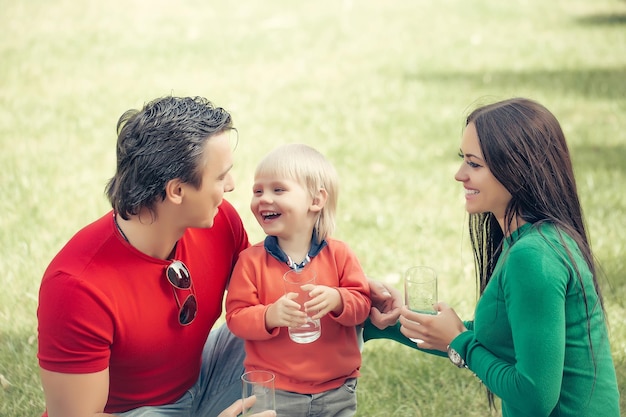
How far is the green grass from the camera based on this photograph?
5293 millimetres

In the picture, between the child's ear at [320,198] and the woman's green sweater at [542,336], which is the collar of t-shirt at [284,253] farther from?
the woman's green sweater at [542,336]

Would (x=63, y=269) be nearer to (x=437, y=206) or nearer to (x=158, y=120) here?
(x=158, y=120)

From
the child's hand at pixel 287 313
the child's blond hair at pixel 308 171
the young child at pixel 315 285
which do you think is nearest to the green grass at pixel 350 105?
the child's blond hair at pixel 308 171

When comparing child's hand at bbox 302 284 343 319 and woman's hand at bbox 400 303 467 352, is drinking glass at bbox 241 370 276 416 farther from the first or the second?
woman's hand at bbox 400 303 467 352

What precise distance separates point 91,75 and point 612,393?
28.4 feet

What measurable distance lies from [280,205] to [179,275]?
1.51 ft

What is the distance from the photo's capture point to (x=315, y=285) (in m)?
3.31

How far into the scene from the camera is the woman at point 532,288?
8.96 feet

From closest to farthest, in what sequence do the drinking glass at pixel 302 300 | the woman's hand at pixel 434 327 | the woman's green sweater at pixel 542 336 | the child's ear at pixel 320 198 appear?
the woman's green sweater at pixel 542 336 < the woman's hand at pixel 434 327 < the drinking glass at pixel 302 300 < the child's ear at pixel 320 198

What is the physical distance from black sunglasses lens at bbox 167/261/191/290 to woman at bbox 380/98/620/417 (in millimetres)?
819

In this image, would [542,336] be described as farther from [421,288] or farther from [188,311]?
[188,311]

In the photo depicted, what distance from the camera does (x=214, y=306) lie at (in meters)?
3.51

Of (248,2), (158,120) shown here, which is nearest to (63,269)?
(158,120)

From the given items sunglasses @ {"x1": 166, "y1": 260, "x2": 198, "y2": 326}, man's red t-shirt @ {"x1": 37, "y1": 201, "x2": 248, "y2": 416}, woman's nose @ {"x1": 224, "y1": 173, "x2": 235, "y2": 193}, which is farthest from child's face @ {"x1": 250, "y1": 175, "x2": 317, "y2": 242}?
sunglasses @ {"x1": 166, "y1": 260, "x2": 198, "y2": 326}
